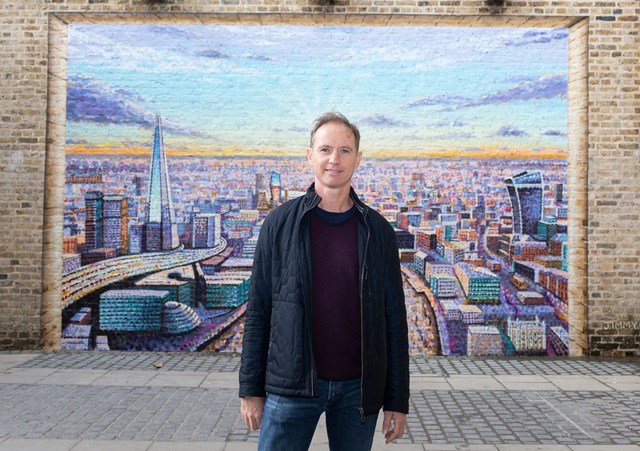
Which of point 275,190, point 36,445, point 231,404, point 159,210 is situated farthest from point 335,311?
point 159,210

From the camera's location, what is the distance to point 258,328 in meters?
2.49

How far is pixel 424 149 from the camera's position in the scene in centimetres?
802

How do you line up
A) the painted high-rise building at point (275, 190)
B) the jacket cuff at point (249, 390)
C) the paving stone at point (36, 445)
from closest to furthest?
the jacket cuff at point (249, 390)
the paving stone at point (36, 445)
the painted high-rise building at point (275, 190)

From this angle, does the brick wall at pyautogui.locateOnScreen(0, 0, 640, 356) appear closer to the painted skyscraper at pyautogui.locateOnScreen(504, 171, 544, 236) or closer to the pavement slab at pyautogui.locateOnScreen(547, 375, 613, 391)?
the painted skyscraper at pyautogui.locateOnScreen(504, 171, 544, 236)

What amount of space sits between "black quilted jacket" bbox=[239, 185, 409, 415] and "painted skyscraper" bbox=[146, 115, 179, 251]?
5.68 m

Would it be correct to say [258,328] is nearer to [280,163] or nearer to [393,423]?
[393,423]

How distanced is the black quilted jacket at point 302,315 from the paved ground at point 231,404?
227 cm

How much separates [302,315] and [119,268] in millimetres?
6169

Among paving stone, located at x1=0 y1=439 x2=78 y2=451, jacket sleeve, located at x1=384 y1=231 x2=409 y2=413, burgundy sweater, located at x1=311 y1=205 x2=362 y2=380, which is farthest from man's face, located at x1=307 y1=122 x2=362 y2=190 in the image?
paving stone, located at x1=0 y1=439 x2=78 y2=451

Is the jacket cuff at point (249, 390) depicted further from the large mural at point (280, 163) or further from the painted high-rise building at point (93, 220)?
the painted high-rise building at point (93, 220)

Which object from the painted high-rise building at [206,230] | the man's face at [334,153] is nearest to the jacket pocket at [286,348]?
the man's face at [334,153]

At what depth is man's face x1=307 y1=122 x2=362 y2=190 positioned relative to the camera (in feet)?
7.92

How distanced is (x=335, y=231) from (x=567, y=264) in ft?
20.5

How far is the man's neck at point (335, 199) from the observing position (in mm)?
2488
